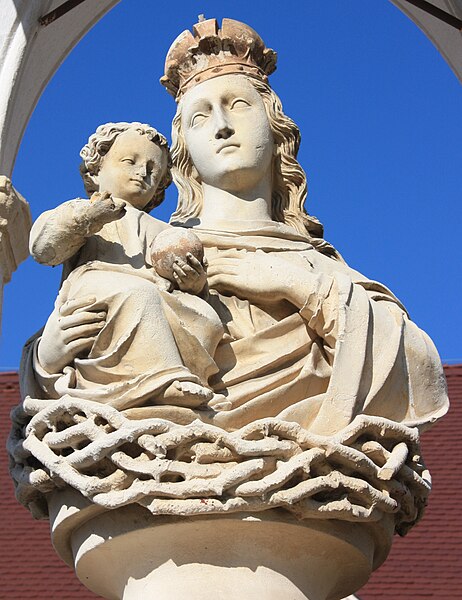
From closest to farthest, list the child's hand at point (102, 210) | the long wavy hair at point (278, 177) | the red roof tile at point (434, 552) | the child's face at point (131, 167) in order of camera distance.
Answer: the child's hand at point (102, 210), the child's face at point (131, 167), the long wavy hair at point (278, 177), the red roof tile at point (434, 552)

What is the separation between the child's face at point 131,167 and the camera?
6059 mm

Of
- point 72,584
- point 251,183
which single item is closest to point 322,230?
point 251,183

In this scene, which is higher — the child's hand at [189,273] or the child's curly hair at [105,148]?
the child's curly hair at [105,148]

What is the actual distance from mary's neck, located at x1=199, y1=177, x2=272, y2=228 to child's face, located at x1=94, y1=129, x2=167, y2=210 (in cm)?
38

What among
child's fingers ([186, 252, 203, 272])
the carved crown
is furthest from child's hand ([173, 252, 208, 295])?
the carved crown

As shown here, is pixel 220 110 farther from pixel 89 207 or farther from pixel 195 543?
pixel 195 543

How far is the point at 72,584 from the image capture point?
1054 cm

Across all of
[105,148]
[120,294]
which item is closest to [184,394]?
[120,294]

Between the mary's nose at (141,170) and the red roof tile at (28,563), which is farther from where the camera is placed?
the red roof tile at (28,563)

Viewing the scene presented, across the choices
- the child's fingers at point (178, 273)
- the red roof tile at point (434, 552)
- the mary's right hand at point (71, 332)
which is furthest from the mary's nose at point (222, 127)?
the red roof tile at point (434, 552)

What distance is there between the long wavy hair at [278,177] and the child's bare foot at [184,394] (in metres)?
1.27

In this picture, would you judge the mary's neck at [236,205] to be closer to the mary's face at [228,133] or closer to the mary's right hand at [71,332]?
the mary's face at [228,133]

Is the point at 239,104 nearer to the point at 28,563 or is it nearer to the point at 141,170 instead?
the point at 141,170

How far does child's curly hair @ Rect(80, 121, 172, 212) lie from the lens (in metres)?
6.08
